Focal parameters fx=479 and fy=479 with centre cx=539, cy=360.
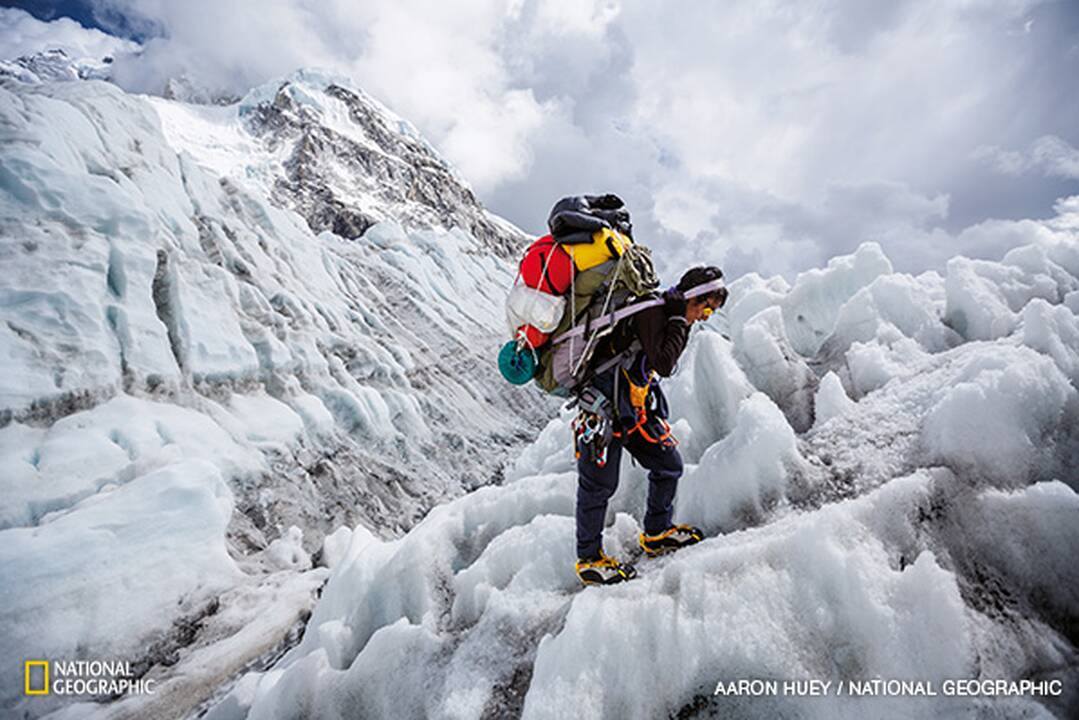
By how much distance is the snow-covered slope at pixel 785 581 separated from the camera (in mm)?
1862

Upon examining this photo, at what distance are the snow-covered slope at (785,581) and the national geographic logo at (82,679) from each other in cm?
285

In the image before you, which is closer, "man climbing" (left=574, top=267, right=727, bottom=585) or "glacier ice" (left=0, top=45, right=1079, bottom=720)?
"glacier ice" (left=0, top=45, right=1079, bottom=720)

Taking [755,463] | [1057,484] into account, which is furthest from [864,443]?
[1057,484]

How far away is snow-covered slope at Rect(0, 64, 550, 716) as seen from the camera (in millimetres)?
6137

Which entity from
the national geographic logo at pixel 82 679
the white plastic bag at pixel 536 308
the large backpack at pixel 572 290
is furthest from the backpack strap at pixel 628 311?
the national geographic logo at pixel 82 679

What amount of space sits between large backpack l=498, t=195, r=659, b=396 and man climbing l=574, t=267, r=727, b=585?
0.15 meters

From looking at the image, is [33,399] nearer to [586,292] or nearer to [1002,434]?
[586,292]

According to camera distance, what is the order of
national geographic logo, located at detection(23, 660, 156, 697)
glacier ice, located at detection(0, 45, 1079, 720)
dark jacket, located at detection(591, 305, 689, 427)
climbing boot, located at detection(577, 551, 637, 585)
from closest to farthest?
glacier ice, located at detection(0, 45, 1079, 720) < dark jacket, located at detection(591, 305, 689, 427) < climbing boot, located at detection(577, 551, 637, 585) < national geographic logo, located at detection(23, 660, 156, 697)

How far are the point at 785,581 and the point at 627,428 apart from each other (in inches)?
40.8

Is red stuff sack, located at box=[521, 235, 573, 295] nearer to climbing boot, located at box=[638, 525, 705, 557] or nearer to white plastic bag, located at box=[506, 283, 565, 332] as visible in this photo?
white plastic bag, located at box=[506, 283, 565, 332]

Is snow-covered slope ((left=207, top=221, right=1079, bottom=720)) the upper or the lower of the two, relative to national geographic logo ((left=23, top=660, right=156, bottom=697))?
upper

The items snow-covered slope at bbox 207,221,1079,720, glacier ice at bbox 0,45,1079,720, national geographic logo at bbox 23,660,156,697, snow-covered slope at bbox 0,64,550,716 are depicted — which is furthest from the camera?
snow-covered slope at bbox 0,64,550,716

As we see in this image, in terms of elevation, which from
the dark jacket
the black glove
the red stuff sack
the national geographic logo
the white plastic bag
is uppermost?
the red stuff sack

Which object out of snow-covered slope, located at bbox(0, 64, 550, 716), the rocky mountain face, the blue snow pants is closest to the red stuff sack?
the blue snow pants
